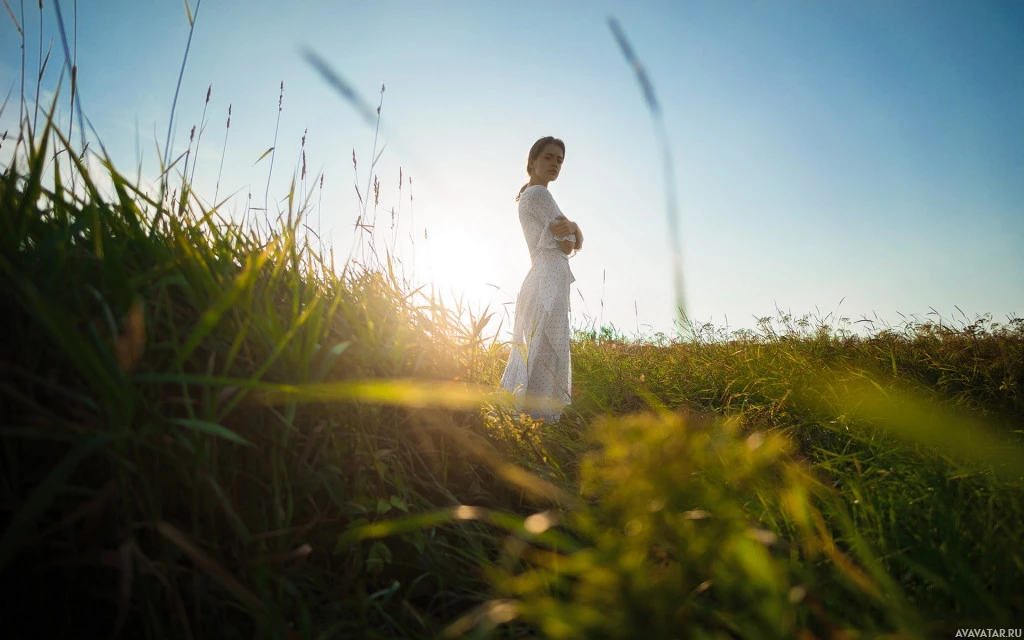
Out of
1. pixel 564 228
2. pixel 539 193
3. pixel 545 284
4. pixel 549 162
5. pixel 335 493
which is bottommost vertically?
pixel 335 493

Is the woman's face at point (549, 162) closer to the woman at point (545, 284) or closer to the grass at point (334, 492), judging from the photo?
the woman at point (545, 284)

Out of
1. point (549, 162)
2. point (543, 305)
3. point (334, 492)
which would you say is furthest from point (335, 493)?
point (549, 162)

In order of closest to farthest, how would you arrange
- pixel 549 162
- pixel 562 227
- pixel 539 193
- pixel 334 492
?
pixel 334 492 < pixel 562 227 < pixel 539 193 < pixel 549 162

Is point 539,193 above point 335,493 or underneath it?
above

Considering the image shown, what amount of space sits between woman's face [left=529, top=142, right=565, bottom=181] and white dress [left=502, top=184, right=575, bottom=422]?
0.14 metres

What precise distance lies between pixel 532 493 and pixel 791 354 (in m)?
2.76

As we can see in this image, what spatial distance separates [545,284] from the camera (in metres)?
4.10

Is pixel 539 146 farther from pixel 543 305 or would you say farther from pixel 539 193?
pixel 543 305

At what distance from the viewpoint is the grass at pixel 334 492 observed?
28.6 inches

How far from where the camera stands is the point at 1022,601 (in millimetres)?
813

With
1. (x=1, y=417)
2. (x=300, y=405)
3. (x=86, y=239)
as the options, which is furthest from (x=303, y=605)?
(x=86, y=239)

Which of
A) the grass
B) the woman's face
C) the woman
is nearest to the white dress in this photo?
→ the woman

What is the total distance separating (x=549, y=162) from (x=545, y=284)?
1.13m

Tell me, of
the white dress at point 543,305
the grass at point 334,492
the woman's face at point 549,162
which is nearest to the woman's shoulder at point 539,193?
the white dress at point 543,305
